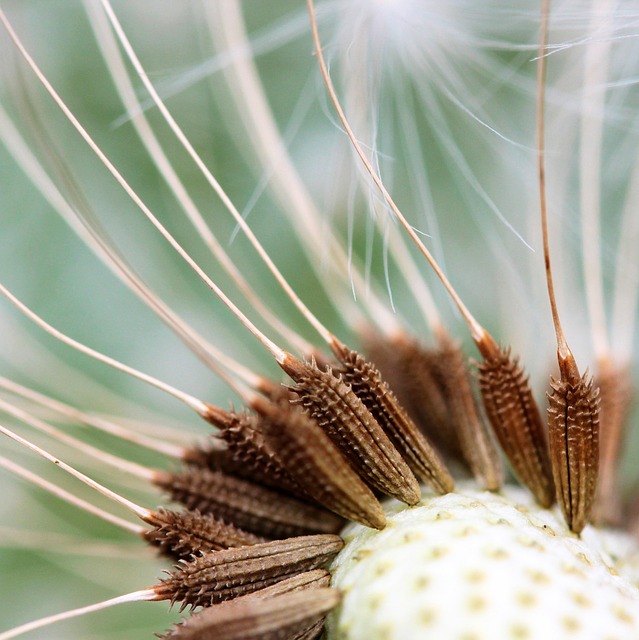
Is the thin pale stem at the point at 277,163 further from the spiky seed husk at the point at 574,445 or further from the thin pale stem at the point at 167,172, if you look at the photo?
the spiky seed husk at the point at 574,445

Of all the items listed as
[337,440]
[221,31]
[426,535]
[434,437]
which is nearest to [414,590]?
[426,535]

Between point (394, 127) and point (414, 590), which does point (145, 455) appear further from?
point (414, 590)

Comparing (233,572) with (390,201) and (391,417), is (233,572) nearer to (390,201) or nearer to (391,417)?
(391,417)

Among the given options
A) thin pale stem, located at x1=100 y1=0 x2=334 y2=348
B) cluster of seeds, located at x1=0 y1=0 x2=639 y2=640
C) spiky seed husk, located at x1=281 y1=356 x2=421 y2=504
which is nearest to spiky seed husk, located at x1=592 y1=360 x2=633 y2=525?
cluster of seeds, located at x1=0 y1=0 x2=639 y2=640

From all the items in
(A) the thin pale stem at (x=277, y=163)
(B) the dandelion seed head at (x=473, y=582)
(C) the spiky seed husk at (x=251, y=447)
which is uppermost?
(A) the thin pale stem at (x=277, y=163)

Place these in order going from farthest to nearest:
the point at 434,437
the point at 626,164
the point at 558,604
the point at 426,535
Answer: the point at 626,164, the point at 434,437, the point at 426,535, the point at 558,604

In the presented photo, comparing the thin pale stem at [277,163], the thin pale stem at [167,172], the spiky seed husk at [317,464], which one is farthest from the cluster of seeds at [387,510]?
the thin pale stem at [277,163]
